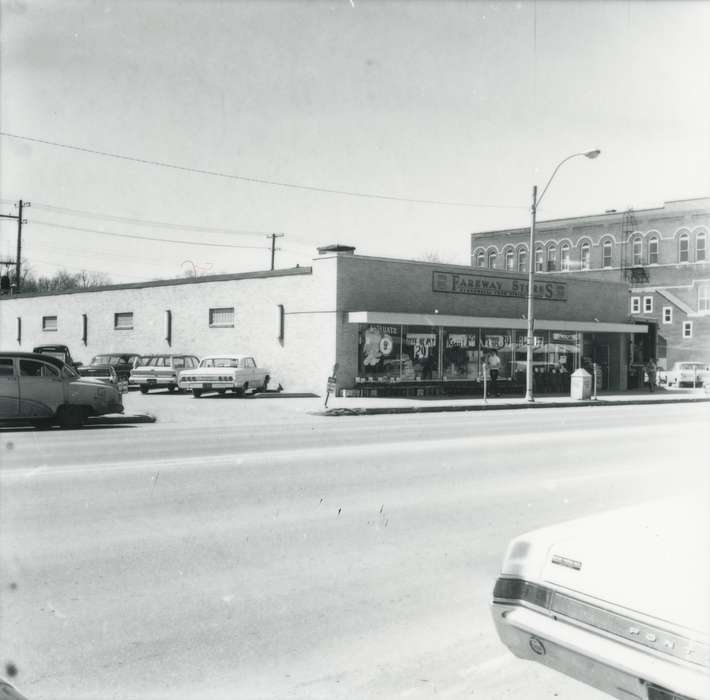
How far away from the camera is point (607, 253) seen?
61.4 meters

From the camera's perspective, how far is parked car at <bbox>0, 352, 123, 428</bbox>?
49.4 feet

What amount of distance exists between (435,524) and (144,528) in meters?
2.63

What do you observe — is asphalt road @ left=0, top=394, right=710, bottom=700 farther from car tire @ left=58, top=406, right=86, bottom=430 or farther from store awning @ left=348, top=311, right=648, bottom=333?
store awning @ left=348, top=311, right=648, bottom=333

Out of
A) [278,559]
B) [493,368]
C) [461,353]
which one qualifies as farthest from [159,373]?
[278,559]

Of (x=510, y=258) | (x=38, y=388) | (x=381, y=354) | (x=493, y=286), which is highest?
(x=510, y=258)

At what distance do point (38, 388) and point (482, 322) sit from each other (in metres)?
18.7

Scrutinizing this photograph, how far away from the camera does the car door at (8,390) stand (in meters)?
15.0

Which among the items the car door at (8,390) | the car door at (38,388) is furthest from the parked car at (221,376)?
the car door at (8,390)

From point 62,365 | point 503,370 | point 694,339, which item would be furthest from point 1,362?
point 694,339

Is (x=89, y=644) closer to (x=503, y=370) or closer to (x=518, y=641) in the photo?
(x=518, y=641)

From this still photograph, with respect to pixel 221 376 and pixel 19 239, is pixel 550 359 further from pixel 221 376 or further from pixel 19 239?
pixel 19 239

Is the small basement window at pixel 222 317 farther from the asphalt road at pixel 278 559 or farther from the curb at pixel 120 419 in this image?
the asphalt road at pixel 278 559

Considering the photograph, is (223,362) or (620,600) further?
(223,362)

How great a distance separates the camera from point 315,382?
1106 inches
